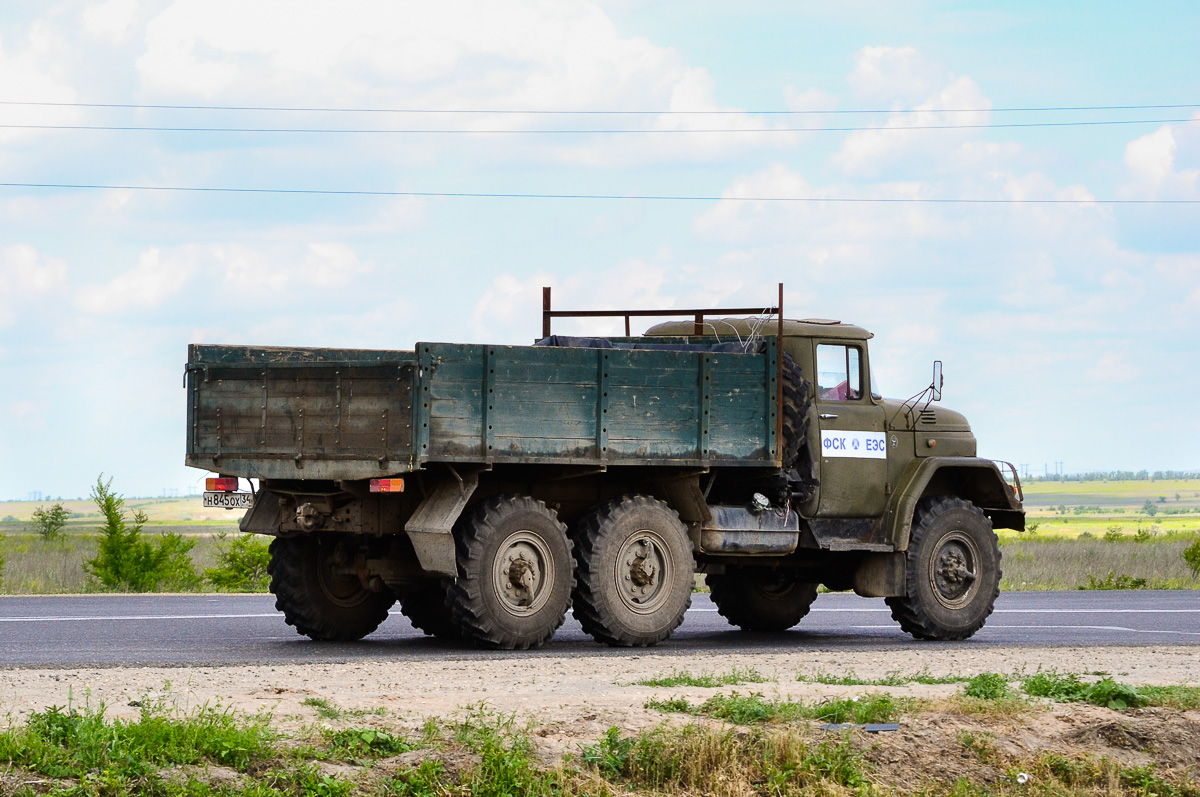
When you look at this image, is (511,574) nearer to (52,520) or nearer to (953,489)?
(953,489)

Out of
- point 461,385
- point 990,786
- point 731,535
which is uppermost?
point 461,385

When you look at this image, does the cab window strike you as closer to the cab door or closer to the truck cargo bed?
the cab door

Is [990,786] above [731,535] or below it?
below

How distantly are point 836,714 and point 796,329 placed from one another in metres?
6.54

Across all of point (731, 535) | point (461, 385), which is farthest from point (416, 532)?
point (731, 535)

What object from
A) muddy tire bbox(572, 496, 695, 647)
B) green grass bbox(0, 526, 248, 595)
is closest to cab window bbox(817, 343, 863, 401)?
muddy tire bbox(572, 496, 695, 647)

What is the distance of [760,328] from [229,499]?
5.25 meters

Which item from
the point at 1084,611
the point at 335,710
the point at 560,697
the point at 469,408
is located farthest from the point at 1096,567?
the point at 335,710

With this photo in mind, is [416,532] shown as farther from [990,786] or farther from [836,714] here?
[990,786]

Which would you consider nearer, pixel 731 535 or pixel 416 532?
pixel 416 532

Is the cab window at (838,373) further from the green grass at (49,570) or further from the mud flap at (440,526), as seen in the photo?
the green grass at (49,570)

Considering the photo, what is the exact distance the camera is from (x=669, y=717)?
9.10 metres

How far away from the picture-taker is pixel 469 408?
13000 millimetres

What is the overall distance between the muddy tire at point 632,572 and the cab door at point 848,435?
6.23 ft
